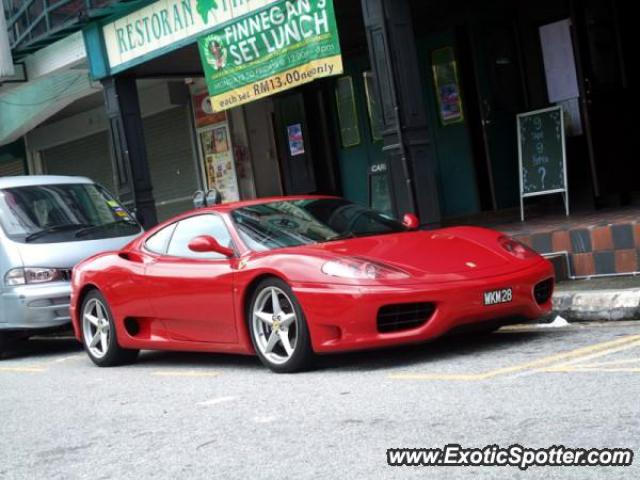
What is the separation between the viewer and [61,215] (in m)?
11.8

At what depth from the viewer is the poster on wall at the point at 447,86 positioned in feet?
51.1

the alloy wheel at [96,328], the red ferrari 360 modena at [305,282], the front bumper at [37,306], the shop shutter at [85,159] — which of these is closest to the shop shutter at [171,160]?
the shop shutter at [85,159]

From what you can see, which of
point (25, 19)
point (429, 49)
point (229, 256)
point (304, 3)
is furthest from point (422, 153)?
point (25, 19)

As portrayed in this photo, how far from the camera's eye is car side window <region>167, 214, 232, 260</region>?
802 centimetres

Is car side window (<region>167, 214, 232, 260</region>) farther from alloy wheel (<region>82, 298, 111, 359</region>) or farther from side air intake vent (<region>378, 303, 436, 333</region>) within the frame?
side air intake vent (<region>378, 303, 436, 333</region>)

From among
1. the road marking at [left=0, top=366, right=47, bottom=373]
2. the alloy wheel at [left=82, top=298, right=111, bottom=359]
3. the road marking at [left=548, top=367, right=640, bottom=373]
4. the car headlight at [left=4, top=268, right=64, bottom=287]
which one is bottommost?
the road marking at [left=0, top=366, right=47, bottom=373]

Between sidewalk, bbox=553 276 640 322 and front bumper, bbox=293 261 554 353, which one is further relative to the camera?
sidewalk, bbox=553 276 640 322

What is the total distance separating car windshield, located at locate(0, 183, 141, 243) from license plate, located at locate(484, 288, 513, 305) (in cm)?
577

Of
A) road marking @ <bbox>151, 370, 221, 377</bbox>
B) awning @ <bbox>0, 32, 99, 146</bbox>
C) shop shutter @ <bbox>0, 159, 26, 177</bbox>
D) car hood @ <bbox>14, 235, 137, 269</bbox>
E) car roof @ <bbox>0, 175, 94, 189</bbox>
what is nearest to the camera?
road marking @ <bbox>151, 370, 221, 377</bbox>

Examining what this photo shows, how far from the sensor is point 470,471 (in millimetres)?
4242

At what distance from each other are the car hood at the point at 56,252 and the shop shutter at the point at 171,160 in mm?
9935

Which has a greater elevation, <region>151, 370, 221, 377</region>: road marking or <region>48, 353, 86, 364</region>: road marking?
<region>151, 370, 221, 377</region>: road marking

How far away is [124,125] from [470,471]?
466 inches

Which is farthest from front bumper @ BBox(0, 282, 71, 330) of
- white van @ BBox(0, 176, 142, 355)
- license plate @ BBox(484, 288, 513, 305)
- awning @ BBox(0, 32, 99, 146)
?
awning @ BBox(0, 32, 99, 146)
